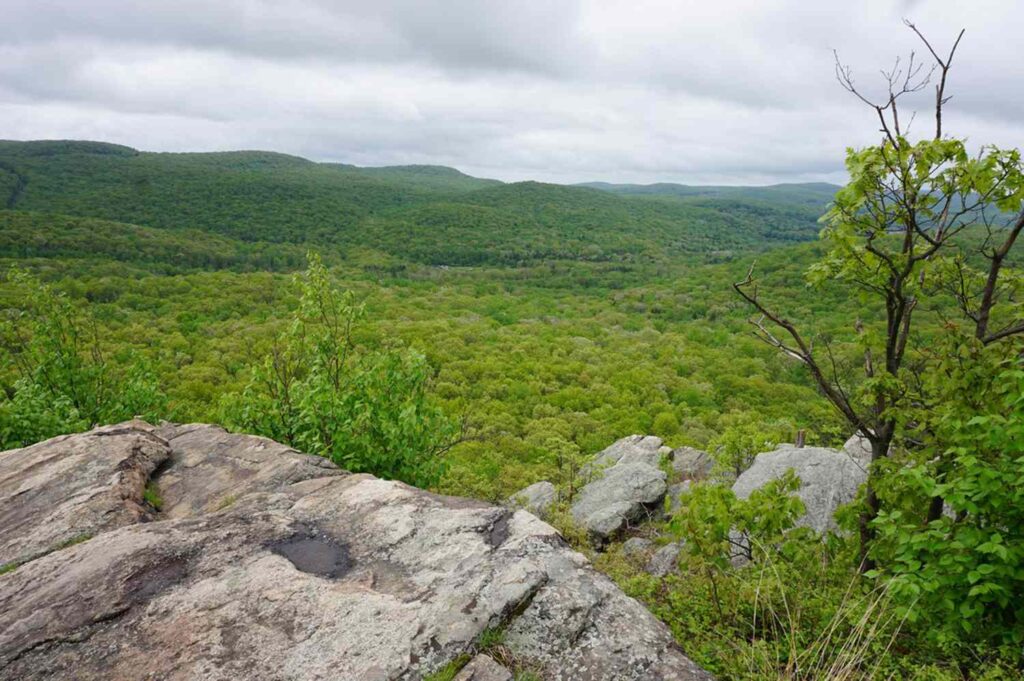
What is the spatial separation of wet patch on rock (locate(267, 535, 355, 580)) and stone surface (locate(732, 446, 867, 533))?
24.2 feet

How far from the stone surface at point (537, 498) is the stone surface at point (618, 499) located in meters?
0.77

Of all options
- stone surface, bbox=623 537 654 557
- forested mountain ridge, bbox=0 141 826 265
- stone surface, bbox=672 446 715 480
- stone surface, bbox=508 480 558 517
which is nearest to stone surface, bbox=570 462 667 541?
stone surface, bbox=623 537 654 557

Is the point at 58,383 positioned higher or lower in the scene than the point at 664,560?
higher

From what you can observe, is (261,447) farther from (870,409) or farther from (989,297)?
(989,297)

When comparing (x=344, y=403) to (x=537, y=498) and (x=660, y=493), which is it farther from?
(x=537, y=498)

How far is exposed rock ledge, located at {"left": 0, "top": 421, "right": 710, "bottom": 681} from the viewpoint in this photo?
372 centimetres

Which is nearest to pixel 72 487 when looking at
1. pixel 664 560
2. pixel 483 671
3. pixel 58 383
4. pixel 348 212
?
pixel 483 671

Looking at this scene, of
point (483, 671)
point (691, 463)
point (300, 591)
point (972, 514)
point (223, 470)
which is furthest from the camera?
point (691, 463)

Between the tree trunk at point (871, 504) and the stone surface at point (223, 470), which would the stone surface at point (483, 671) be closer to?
the stone surface at point (223, 470)

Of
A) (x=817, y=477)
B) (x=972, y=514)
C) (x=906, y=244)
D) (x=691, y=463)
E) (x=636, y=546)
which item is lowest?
(x=691, y=463)

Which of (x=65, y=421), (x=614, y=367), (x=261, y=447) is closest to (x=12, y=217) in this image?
(x=614, y=367)

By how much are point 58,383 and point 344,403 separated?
304 inches

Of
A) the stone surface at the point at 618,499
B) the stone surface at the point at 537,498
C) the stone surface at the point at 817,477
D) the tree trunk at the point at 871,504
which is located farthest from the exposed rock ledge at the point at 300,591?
the stone surface at the point at 537,498

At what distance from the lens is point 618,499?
12828 millimetres
